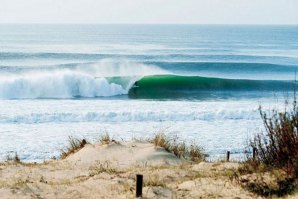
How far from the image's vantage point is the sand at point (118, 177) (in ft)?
21.4

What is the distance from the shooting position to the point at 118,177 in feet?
23.9

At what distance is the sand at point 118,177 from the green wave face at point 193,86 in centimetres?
1782

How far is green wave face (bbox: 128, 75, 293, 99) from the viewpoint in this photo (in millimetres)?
28453

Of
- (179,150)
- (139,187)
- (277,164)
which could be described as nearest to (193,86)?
(179,150)

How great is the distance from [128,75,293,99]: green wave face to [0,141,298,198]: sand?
17822 mm

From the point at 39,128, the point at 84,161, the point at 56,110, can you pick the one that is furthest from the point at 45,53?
the point at 84,161

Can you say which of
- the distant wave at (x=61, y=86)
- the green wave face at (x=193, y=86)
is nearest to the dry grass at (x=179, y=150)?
the distant wave at (x=61, y=86)

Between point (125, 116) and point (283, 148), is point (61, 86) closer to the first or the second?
point (125, 116)

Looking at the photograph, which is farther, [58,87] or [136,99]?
[58,87]

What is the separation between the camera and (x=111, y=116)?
18.3 metres

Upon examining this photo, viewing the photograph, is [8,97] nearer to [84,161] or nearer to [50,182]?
[84,161]

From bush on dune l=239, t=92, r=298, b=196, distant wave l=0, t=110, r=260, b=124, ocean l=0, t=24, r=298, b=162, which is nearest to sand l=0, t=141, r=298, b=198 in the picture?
bush on dune l=239, t=92, r=298, b=196

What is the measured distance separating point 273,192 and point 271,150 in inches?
Answer: 37.1

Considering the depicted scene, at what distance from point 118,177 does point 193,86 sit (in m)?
24.4
